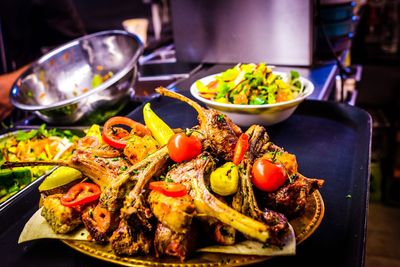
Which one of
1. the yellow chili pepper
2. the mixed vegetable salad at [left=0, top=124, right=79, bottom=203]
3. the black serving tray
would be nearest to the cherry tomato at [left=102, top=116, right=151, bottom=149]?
the yellow chili pepper

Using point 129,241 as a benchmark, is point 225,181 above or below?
above

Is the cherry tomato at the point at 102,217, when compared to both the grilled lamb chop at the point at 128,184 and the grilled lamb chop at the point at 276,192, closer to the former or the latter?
the grilled lamb chop at the point at 128,184

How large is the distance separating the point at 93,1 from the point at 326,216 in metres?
13.1

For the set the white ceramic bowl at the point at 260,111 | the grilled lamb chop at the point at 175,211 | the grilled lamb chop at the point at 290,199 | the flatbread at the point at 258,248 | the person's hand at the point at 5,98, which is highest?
the grilled lamb chop at the point at 175,211

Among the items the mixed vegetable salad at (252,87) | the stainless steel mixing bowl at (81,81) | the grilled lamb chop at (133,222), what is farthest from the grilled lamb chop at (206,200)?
the stainless steel mixing bowl at (81,81)

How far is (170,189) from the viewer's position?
1.28m

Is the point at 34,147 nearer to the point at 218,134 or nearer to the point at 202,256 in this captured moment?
the point at 218,134

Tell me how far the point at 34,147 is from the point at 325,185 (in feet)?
5.88

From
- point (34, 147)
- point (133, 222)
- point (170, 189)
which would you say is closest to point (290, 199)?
point (170, 189)

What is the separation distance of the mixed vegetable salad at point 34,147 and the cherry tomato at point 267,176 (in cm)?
140

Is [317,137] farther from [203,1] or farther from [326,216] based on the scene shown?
[203,1]

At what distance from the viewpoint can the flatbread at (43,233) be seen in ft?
4.47

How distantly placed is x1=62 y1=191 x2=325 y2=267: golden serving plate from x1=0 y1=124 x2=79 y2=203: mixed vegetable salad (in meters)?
1.01

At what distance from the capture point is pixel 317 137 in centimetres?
225
